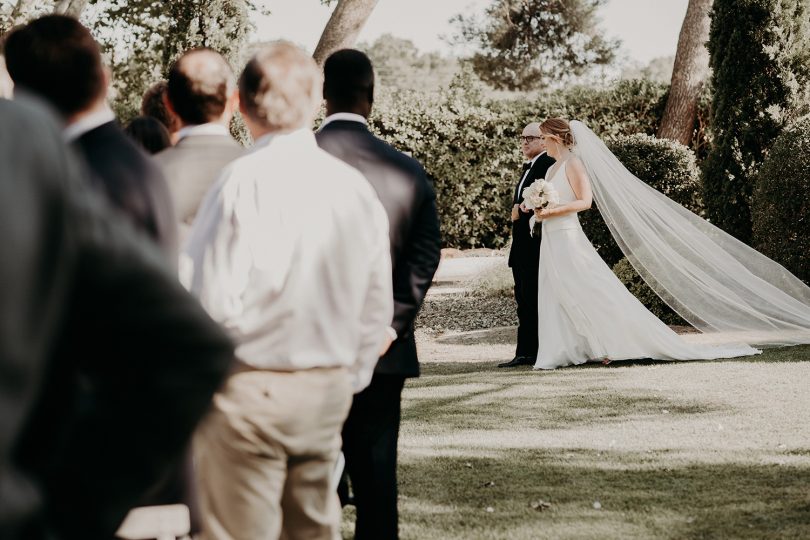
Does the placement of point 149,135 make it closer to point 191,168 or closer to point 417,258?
point 191,168

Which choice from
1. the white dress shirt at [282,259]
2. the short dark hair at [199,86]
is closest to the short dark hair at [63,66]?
the white dress shirt at [282,259]

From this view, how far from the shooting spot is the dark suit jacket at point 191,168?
3631 millimetres

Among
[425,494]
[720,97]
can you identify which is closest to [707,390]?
[425,494]

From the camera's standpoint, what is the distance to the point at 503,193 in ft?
69.9

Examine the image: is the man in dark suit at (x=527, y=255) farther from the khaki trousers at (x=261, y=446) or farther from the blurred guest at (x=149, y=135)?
the khaki trousers at (x=261, y=446)

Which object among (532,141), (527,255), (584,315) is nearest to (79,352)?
(584,315)

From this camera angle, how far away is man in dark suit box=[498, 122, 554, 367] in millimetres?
10352

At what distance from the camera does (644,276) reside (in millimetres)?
11094

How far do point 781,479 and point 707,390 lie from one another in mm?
2565

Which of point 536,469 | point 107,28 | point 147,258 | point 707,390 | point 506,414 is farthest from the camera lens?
point 107,28

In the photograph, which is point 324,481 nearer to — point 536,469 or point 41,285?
point 41,285

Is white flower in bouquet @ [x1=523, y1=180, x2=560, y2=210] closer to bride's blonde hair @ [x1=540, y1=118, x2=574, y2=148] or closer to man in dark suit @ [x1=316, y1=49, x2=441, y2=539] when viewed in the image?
bride's blonde hair @ [x1=540, y1=118, x2=574, y2=148]

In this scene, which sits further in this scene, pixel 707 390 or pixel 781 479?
pixel 707 390

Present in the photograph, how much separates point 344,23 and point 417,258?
14797 mm
